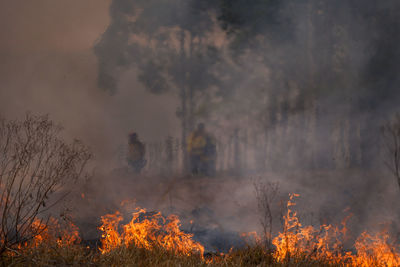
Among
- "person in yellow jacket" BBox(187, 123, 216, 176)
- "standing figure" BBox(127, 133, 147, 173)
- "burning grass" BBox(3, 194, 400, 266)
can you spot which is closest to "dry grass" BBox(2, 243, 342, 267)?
"burning grass" BBox(3, 194, 400, 266)

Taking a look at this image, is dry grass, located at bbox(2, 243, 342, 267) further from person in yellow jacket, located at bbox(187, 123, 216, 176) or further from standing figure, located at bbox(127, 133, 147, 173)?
standing figure, located at bbox(127, 133, 147, 173)

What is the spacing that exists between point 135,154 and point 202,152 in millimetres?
3304

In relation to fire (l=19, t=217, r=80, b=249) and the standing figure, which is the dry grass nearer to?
fire (l=19, t=217, r=80, b=249)

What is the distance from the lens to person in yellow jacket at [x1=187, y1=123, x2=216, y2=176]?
41.2 ft

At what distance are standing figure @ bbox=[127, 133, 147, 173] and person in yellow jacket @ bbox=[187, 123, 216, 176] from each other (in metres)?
2.47

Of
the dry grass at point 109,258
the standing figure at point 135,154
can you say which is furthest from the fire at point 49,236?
the standing figure at point 135,154

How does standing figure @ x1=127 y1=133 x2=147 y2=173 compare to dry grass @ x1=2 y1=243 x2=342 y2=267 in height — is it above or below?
above

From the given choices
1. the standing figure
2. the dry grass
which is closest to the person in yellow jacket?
the standing figure

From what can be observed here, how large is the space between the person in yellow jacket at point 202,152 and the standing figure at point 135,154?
97.2 inches

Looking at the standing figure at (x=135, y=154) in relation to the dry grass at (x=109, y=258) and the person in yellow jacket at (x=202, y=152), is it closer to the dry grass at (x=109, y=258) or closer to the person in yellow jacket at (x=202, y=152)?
the person in yellow jacket at (x=202, y=152)

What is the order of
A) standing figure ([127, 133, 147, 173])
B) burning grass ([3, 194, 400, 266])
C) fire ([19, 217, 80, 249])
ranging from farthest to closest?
standing figure ([127, 133, 147, 173]) < fire ([19, 217, 80, 249]) < burning grass ([3, 194, 400, 266])

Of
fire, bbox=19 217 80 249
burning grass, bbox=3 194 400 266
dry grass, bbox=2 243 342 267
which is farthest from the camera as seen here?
fire, bbox=19 217 80 249

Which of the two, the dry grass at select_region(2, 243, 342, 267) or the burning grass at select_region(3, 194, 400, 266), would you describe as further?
the burning grass at select_region(3, 194, 400, 266)

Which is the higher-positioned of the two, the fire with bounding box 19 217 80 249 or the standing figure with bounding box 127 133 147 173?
the standing figure with bounding box 127 133 147 173
